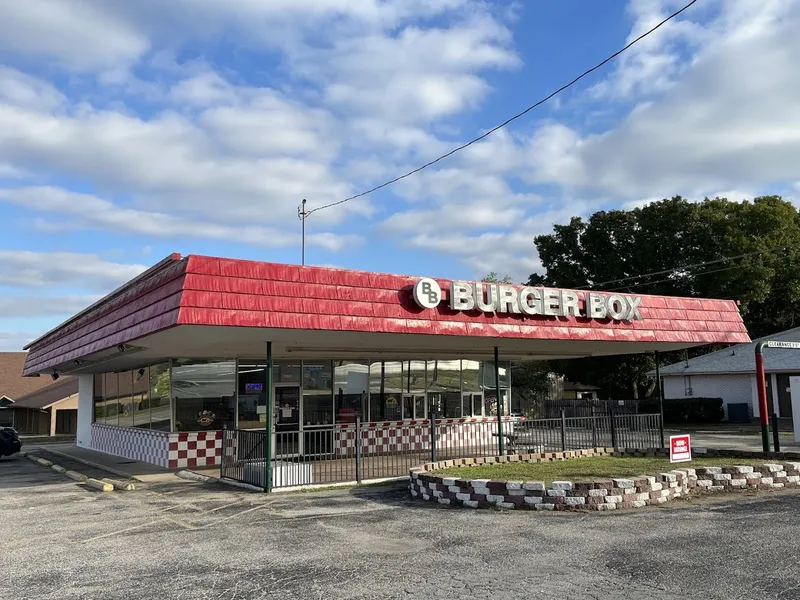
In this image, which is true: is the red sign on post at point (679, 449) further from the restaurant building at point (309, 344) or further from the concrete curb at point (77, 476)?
the concrete curb at point (77, 476)

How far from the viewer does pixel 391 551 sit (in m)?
7.73

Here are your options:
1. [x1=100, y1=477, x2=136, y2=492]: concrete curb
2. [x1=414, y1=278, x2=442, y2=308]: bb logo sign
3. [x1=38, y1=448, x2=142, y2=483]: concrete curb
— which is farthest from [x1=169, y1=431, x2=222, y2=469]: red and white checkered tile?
[x1=414, y1=278, x2=442, y2=308]: bb logo sign

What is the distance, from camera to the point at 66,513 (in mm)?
11094

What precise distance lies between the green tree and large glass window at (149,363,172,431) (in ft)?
90.4

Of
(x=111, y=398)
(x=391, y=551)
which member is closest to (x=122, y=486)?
(x=391, y=551)

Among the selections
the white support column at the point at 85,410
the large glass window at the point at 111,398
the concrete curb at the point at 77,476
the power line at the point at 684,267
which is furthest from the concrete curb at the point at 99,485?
the power line at the point at 684,267

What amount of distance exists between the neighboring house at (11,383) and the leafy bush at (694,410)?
41896 mm

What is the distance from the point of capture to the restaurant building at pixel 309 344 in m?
11.7

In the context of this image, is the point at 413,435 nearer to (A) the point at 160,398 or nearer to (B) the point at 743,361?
(A) the point at 160,398

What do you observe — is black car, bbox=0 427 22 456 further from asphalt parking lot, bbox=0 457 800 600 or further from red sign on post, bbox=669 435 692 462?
red sign on post, bbox=669 435 692 462

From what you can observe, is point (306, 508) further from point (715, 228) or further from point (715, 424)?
point (715, 228)

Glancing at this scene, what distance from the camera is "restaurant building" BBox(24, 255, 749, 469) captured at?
11.7 metres

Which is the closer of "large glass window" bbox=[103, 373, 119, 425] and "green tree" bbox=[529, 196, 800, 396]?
"large glass window" bbox=[103, 373, 119, 425]

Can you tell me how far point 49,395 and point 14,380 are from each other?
7.59 meters
